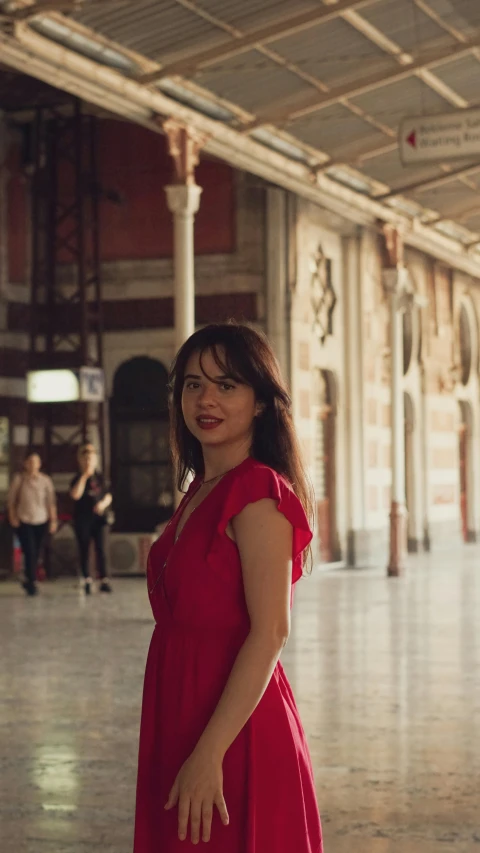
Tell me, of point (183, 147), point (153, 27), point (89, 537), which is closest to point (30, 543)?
point (89, 537)

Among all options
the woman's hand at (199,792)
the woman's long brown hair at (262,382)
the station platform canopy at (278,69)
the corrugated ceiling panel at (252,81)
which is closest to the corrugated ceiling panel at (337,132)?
the station platform canopy at (278,69)

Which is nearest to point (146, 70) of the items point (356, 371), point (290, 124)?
point (290, 124)

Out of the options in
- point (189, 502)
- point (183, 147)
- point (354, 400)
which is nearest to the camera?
point (189, 502)

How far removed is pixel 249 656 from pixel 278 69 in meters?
12.9

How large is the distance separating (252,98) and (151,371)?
17.1 ft

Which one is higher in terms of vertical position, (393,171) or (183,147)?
(393,171)

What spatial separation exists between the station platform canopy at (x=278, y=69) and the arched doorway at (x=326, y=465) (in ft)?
11.8

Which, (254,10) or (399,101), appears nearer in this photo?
(254,10)

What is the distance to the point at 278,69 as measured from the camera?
14906 millimetres

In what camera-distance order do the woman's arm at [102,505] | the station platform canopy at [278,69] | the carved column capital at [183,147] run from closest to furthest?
1. the station platform canopy at [278,69]
2. the carved column capital at [183,147]
3. the woman's arm at [102,505]

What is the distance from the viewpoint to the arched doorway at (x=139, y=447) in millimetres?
19703

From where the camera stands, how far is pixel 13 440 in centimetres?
1944

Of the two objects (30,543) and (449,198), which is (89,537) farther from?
(449,198)

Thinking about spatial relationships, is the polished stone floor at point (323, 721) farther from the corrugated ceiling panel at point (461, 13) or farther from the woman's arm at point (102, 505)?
the corrugated ceiling panel at point (461, 13)
